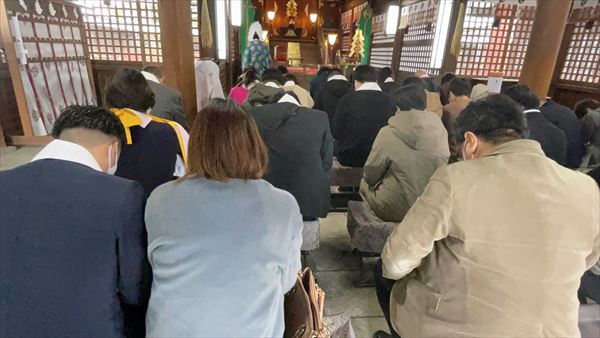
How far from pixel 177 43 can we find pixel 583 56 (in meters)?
9.15

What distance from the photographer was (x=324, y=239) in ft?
11.4

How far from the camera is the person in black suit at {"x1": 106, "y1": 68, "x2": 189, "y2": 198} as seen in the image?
2045 millimetres

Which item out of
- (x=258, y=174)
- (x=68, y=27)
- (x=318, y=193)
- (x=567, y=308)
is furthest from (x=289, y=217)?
(x=68, y=27)

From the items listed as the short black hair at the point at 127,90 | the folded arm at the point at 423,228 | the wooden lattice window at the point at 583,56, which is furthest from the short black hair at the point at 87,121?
the wooden lattice window at the point at 583,56

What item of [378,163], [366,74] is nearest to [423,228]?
[378,163]

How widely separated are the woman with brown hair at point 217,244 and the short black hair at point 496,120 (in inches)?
37.3

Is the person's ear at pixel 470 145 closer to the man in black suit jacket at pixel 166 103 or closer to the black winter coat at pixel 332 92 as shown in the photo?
the man in black suit jacket at pixel 166 103

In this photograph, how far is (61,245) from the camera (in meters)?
1.13

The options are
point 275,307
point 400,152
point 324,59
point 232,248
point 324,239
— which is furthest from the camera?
point 324,59

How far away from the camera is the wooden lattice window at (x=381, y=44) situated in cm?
1131

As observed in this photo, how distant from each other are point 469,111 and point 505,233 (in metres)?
0.58

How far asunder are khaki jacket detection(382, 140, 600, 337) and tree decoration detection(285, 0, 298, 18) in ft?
64.0

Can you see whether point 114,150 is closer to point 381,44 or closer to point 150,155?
point 150,155

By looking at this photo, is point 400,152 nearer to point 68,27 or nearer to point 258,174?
point 258,174
